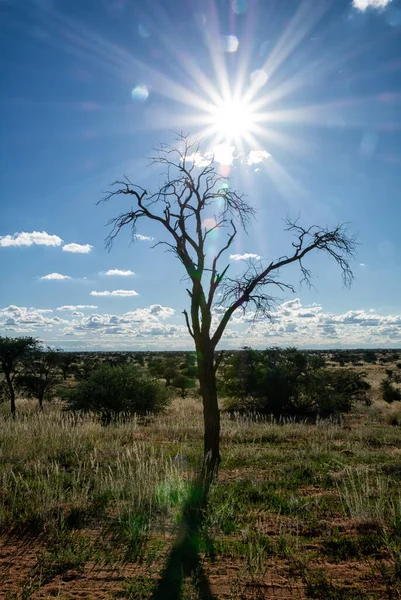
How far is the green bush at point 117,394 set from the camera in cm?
1997

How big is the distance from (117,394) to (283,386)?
29.4ft

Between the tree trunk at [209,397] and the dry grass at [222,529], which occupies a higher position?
the tree trunk at [209,397]

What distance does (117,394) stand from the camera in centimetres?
2047

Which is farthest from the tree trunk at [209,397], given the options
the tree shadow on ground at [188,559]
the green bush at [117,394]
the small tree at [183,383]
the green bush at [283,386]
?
the small tree at [183,383]

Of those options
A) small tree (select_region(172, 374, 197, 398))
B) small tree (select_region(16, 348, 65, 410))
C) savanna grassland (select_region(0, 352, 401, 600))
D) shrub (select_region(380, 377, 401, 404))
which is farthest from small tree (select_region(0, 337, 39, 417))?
shrub (select_region(380, 377, 401, 404))

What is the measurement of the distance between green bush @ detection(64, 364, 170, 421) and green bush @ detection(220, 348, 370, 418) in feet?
14.8

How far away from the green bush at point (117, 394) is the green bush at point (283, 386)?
4.52 m

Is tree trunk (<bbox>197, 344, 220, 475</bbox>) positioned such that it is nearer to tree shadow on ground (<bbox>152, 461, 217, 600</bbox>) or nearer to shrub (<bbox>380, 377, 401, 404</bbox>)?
tree shadow on ground (<bbox>152, 461, 217, 600</bbox>)

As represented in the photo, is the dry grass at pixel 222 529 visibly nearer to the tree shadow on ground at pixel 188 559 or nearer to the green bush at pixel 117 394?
the tree shadow on ground at pixel 188 559

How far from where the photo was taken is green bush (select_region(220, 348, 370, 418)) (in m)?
23.7

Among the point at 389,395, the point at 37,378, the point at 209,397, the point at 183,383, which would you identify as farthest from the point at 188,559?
the point at 183,383

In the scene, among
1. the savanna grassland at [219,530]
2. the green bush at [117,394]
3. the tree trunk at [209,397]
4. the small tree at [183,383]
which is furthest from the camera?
the small tree at [183,383]

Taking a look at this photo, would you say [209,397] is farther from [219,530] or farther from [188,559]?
[188,559]

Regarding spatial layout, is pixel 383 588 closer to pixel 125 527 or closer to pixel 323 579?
pixel 323 579
